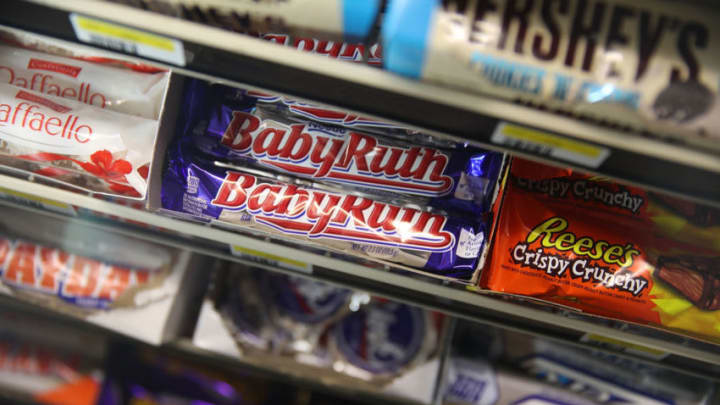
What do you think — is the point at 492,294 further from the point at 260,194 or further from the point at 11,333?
the point at 11,333

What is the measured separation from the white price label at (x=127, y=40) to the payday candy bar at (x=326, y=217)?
0.26 meters

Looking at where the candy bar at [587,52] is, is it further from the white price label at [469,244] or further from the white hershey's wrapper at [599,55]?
the white price label at [469,244]

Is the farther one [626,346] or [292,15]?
[626,346]

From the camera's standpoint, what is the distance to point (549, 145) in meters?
0.58

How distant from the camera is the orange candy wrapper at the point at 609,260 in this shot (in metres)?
0.78

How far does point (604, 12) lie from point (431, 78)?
23 cm

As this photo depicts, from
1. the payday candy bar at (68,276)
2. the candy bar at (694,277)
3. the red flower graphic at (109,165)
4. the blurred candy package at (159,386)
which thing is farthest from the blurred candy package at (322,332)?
the candy bar at (694,277)

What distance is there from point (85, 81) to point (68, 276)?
564 millimetres

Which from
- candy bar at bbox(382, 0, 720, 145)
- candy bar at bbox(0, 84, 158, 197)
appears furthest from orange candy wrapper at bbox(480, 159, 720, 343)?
candy bar at bbox(0, 84, 158, 197)

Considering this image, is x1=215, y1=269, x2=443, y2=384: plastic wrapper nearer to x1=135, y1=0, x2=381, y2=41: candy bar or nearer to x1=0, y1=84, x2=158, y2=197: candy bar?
x1=0, y1=84, x2=158, y2=197: candy bar

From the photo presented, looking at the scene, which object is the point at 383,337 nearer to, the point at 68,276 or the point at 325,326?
the point at 325,326

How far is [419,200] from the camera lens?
0.84m

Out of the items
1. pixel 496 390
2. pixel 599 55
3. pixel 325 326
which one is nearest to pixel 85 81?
pixel 325 326

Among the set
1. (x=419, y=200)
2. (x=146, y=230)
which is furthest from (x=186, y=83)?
(x=419, y=200)
